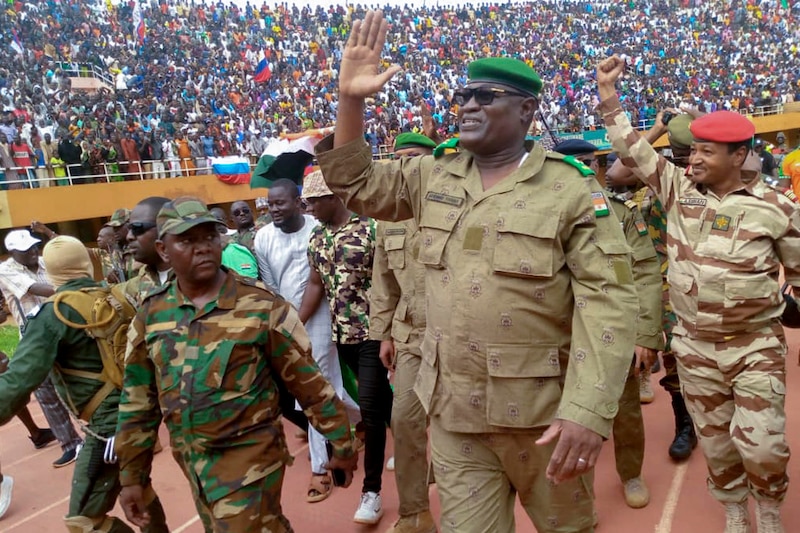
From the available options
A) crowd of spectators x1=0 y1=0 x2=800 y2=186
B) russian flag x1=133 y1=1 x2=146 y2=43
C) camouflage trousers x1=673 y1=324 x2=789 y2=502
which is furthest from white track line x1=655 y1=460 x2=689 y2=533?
russian flag x1=133 y1=1 x2=146 y2=43

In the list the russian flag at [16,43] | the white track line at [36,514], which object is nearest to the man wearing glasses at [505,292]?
A: the white track line at [36,514]

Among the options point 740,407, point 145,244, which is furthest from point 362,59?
point 740,407

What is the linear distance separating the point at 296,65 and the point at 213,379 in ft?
91.5

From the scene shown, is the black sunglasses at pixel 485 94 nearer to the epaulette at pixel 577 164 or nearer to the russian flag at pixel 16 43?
the epaulette at pixel 577 164

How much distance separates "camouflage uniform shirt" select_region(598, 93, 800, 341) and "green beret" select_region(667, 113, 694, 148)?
0.68 meters

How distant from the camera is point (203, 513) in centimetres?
248

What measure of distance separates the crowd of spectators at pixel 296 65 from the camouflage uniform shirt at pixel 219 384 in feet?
40.6

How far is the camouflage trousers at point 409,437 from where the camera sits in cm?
323

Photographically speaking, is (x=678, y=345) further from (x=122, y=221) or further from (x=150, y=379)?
(x=122, y=221)

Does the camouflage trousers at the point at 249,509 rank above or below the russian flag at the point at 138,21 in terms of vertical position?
below

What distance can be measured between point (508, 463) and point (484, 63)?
1.33m

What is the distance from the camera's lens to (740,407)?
109 inches

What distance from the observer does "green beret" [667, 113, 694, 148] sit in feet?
11.8

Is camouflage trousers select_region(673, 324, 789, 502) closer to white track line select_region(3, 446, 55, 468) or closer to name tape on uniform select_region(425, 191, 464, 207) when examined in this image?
name tape on uniform select_region(425, 191, 464, 207)
